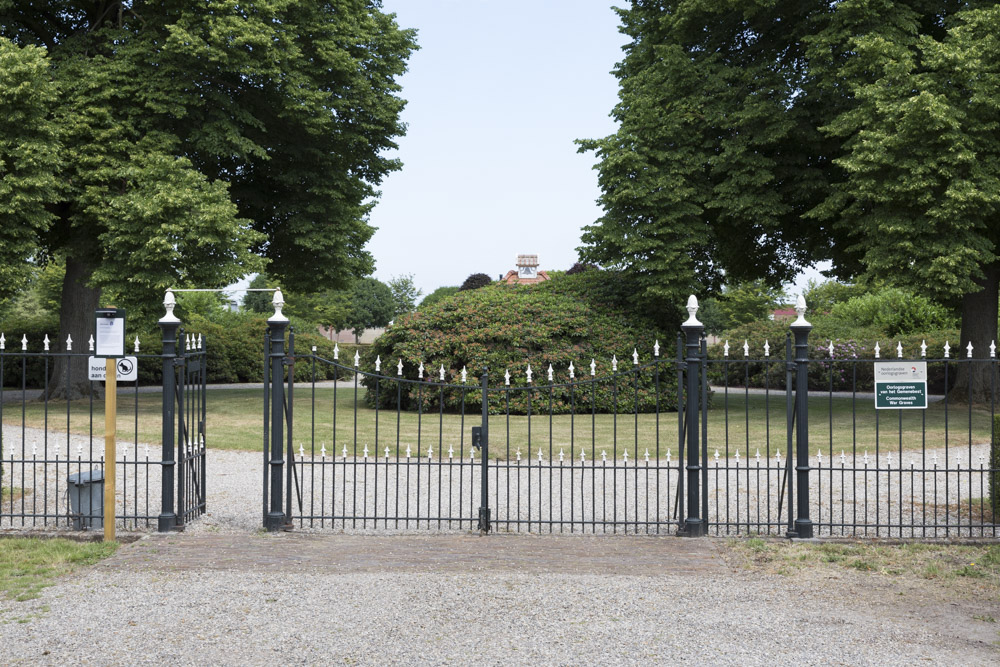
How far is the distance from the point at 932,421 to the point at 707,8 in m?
10.8

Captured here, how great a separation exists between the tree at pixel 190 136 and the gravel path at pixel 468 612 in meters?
12.4

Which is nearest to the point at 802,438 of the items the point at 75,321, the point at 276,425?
the point at 276,425

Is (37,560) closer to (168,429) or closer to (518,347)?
(168,429)

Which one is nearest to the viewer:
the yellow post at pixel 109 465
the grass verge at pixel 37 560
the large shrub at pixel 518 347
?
the grass verge at pixel 37 560

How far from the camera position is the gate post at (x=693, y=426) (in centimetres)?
800

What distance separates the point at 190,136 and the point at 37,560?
14.9 m

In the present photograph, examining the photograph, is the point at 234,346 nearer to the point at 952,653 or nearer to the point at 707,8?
the point at 707,8

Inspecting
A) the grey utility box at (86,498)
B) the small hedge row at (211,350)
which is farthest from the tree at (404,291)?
the grey utility box at (86,498)

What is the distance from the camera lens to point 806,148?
2039cm

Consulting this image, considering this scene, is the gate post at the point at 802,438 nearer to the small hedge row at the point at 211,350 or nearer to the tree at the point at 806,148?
the tree at the point at 806,148

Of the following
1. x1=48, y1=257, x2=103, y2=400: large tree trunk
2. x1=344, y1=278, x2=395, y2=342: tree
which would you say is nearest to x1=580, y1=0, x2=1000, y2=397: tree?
x1=48, y1=257, x2=103, y2=400: large tree trunk

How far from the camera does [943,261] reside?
52.0 feet

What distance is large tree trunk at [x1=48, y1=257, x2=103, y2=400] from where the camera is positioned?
21078mm

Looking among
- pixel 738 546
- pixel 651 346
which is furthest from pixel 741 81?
pixel 738 546
